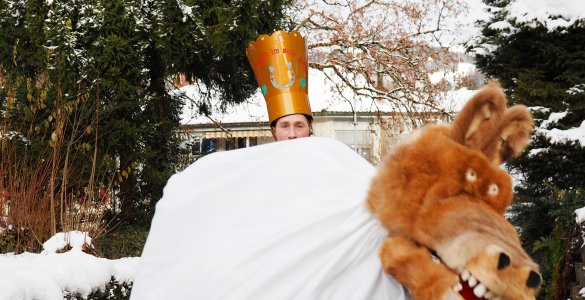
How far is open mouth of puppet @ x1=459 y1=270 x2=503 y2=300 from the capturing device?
140cm

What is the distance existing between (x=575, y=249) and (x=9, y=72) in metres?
5.93

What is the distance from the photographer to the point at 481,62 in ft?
22.6

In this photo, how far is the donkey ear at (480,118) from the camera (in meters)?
1.55

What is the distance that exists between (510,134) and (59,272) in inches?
136

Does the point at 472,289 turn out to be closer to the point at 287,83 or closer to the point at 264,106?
the point at 287,83

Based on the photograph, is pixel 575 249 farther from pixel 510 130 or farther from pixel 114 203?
pixel 114 203

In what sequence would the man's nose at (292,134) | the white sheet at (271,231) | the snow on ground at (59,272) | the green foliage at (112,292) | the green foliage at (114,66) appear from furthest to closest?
the green foliage at (114,66) < the green foliage at (112,292) < the snow on ground at (59,272) < the man's nose at (292,134) < the white sheet at (271,231)

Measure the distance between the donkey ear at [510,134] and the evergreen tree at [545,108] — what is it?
4.11m

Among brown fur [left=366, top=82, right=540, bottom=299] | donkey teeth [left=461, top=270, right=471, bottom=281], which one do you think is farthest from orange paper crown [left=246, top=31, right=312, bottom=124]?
donkey teeth [left=461, top=270, right=471, bottom=281]

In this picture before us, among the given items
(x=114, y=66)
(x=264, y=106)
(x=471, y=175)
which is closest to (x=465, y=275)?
(x=471, y=175)

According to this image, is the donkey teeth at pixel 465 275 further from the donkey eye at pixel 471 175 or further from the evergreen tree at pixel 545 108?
the evergreen tree at pixel 545 108

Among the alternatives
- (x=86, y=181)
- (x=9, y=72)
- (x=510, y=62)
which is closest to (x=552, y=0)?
(x=510, y=62)

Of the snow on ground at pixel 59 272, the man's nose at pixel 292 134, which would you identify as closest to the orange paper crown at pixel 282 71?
the man's nose at pixel 292 134

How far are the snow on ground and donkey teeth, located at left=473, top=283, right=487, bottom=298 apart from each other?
9.69 feet
